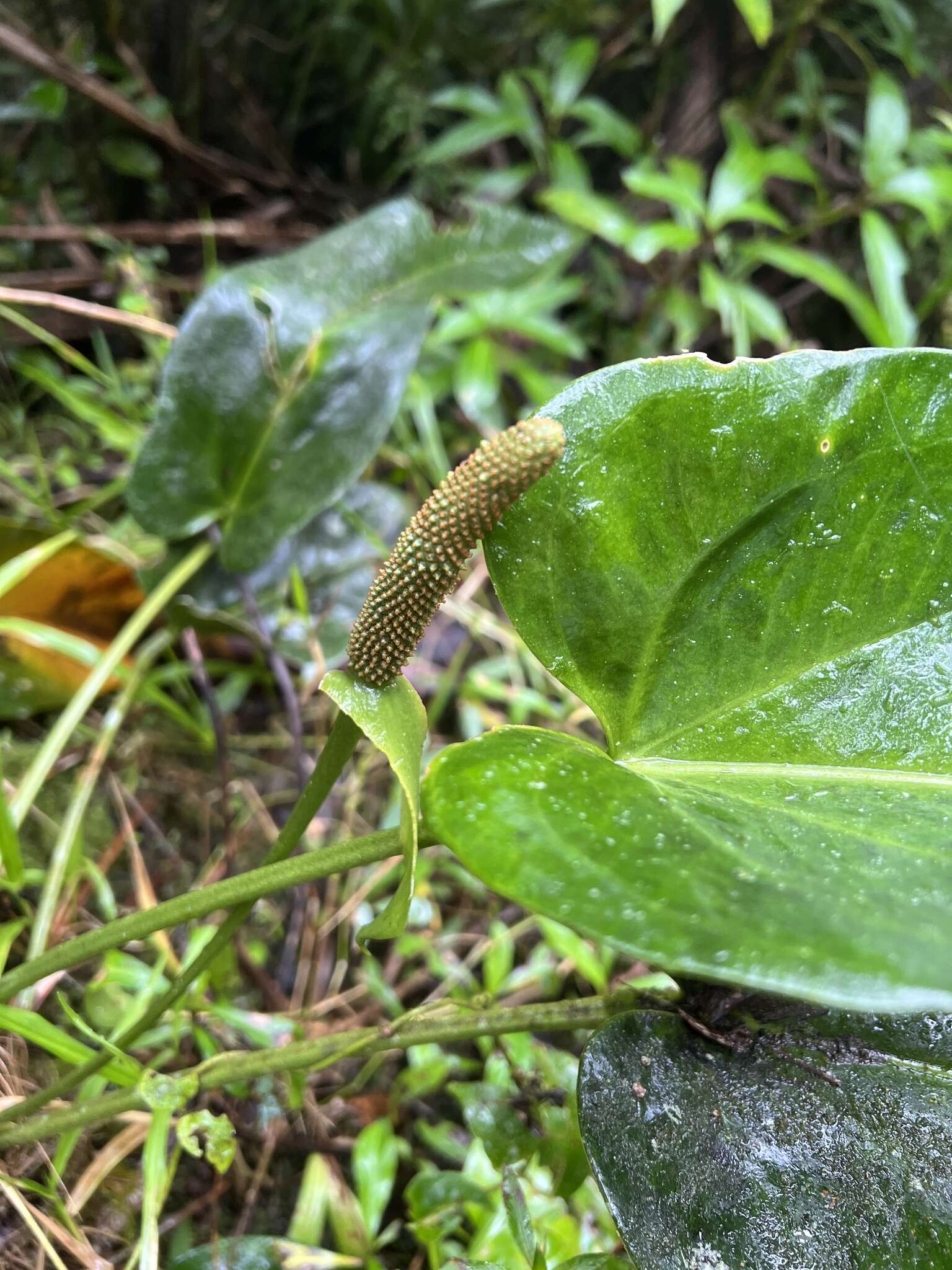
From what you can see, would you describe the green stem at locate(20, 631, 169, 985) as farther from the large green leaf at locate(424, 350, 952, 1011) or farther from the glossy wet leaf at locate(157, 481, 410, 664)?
the large green leaf at locate(424, 350, 952, 1011)

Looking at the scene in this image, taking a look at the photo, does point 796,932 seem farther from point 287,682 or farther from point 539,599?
point 287,682

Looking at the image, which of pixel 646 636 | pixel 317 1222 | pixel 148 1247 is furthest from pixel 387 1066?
pixel 646 636

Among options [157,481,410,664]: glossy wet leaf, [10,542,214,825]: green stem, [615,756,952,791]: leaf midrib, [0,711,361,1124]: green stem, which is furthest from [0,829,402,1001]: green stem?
[157,481,410,664]: glossy wet leaf

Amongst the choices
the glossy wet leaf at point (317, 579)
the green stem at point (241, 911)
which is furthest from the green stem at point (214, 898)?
the glossy wet leaf at point (317, 579)

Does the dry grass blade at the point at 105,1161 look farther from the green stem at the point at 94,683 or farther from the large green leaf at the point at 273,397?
the large green leaf at the point at 273,397

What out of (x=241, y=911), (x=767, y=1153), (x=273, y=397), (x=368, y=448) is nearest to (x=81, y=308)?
(x=273, y=397)
